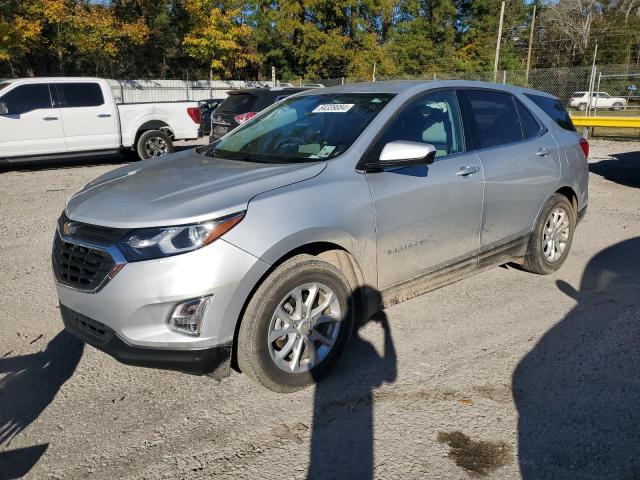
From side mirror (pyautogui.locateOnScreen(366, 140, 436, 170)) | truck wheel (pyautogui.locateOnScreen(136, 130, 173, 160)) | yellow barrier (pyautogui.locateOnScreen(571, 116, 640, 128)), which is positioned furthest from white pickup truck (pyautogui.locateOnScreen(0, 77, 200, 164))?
yellow barrier (pyautogui.locateOnScreen(571, 116, 640, 128))

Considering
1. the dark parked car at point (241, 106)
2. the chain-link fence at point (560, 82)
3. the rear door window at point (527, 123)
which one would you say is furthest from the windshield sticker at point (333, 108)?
the chain-link fence at point (560, 82)

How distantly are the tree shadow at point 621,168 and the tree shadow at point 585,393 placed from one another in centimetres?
630

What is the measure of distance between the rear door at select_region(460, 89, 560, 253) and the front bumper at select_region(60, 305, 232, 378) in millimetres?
2327

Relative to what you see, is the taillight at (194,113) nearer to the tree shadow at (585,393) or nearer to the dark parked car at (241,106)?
the dark parked car at (241,106)

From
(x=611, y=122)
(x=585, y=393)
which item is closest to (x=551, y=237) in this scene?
(x=585, y=393)

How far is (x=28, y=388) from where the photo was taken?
10.6ft

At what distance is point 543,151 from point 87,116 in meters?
9.55

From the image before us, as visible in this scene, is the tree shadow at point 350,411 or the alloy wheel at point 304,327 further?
the alloy wheel at point 304,327

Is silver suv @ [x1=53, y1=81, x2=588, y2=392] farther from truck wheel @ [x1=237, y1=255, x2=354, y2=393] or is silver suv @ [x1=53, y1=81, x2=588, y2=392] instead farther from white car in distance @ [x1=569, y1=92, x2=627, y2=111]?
white car in distance @ [x1=569, y1=92, x2=627, y2=111]

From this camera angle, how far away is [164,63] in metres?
37.2

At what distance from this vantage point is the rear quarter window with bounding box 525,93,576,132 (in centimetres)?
505

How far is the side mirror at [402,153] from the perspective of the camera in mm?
3320

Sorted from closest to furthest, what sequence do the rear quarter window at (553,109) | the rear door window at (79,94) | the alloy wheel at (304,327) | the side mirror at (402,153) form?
the alloy wheel at (304,327)
the side mirror at (402,153)
the rear quarter window at (553,109)
the rear door window at (79,94)

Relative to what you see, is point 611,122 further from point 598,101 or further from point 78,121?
point 78,121
